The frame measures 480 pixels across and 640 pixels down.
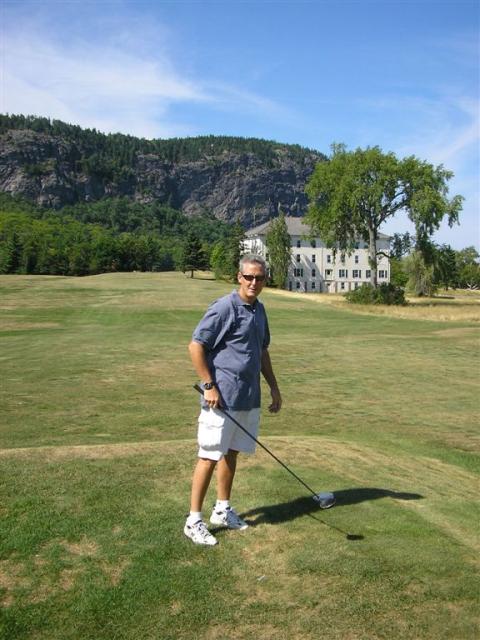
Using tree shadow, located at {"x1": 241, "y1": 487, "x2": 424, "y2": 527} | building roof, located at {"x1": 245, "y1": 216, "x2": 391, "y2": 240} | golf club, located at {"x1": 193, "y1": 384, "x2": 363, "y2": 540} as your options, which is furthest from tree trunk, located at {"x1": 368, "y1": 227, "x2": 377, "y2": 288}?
golf club, located at {"x1": 193, "y1": 384, "x2": 363, "y2": 540}

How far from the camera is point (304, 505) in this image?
591 centimetres

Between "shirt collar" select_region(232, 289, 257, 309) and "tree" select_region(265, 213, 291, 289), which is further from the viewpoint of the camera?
"tree" select_region(265, 213, 291, 289)

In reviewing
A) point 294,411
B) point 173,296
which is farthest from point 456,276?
point 294,411

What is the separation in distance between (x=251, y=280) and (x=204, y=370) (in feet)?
2.92

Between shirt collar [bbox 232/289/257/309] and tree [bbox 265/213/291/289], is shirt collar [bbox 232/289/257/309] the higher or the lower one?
the lower one

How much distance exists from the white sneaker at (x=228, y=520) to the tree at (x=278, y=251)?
91231 mm

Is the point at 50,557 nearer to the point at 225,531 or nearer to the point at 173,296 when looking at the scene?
the point at 225,531

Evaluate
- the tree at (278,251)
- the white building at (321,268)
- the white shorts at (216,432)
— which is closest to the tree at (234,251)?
the tree at (278,251)

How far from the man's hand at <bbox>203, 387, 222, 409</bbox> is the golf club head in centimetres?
164

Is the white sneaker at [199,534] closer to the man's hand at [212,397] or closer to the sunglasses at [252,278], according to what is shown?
the man's hand at [212,397]

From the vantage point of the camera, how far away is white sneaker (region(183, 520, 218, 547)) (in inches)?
197

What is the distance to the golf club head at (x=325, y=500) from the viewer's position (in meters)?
5.79

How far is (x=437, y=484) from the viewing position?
23.8 feet

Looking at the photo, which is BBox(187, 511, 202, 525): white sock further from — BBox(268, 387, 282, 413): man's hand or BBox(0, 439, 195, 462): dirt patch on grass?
BBox(0, 439, 195, 462): dirt patch on grass
